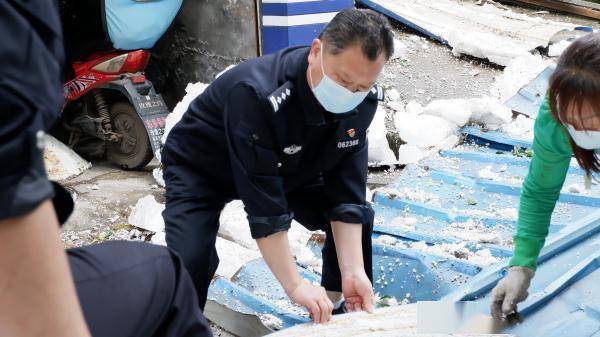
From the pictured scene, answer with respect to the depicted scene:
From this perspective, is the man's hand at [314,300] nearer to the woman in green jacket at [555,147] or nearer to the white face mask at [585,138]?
the woman in green jacket at [555,147]

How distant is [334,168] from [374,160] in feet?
7.17

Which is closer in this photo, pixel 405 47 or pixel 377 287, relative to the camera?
pixel 377 287

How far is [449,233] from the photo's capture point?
3.65 meters

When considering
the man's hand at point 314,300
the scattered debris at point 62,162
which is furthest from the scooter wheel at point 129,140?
the man's hand at point 314,300

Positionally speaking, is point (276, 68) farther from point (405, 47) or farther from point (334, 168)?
point (405, 47)

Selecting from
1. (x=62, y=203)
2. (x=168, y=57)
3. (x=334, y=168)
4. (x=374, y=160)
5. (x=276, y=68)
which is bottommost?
(x=374, y=160)

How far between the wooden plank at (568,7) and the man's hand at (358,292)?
6417 mm

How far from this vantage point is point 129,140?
16.3 ft

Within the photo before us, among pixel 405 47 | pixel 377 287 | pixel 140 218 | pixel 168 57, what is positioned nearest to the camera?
pixel 377 287

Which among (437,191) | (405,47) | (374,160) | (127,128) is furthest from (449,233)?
(405,47)

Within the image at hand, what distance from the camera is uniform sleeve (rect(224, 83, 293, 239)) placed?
2.25 m

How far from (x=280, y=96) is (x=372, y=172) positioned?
256 cm

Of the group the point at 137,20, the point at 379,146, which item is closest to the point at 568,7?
the point at 379,146

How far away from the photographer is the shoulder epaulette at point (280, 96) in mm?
2232
